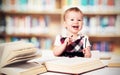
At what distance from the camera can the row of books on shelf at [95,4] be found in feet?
3.18

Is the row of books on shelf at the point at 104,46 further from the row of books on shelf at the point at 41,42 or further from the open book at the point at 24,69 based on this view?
the open book at the point at 24,69

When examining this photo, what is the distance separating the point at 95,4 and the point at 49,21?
10.4 inches

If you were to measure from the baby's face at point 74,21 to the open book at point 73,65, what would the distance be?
0.59 ft

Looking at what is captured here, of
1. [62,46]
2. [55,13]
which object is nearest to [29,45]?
[62,46]

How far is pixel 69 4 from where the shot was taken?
1.00 metres

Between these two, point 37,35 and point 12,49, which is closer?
point 12,49

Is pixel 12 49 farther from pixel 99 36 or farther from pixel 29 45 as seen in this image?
pixel 99 36

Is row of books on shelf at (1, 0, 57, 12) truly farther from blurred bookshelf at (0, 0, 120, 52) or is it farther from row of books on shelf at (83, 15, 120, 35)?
row of books on shelf at (83, 15, 120, 35)

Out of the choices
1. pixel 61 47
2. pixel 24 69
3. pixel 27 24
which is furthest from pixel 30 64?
pixel 27 24

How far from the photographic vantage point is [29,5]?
114cm

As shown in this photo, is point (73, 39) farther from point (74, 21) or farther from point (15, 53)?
point (15, 53)

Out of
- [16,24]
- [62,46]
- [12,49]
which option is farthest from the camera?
[16,24]

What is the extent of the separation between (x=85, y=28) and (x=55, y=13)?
0.68ft

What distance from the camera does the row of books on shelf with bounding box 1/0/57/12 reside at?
3.62 ft
